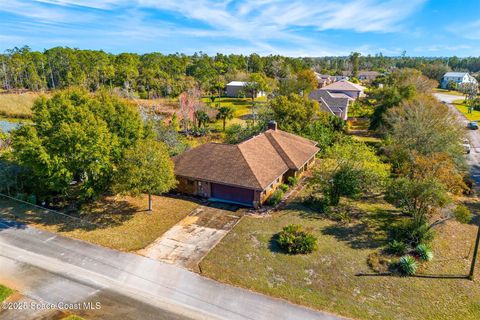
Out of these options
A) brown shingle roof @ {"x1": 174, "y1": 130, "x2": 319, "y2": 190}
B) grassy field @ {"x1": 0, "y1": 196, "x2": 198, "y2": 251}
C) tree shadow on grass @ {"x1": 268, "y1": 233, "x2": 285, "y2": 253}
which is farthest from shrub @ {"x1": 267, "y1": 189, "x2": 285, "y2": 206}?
grassy field @ {"x1": 0, "y1": 196, "x2": 198, "y2": 251}

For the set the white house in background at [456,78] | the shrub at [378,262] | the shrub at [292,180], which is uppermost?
the white house in background at [456,78]

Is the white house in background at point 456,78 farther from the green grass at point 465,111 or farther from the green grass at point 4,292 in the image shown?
the green grass at point 4,292

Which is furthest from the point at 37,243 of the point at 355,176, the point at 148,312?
the point at 355,176

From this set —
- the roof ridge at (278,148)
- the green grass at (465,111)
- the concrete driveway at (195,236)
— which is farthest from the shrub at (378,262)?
the green grass at (465,111)

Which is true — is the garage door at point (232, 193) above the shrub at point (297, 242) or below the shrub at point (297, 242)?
above

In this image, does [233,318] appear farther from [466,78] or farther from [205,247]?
[466,78]

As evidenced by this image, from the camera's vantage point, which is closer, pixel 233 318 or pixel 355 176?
pixel 233 318
